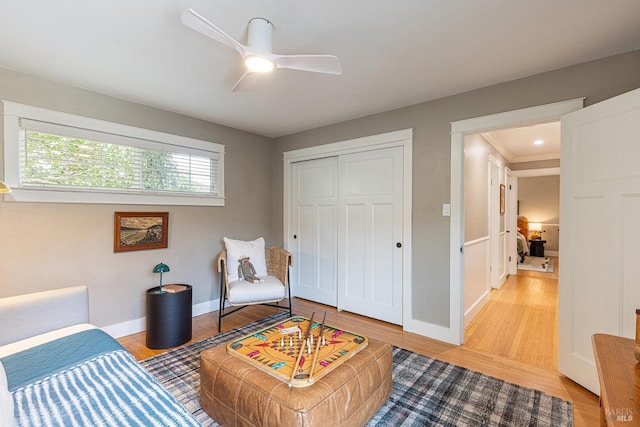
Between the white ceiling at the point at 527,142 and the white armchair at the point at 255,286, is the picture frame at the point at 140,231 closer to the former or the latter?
the white armchair at the point at 255,286

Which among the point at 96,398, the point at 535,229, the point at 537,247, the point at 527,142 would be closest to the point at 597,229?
the point at 96,398

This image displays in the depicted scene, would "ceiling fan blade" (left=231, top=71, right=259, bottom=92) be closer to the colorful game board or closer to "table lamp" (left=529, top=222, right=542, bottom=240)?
the colorful game board

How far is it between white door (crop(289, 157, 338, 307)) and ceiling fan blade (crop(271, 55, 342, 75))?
6.30 ft

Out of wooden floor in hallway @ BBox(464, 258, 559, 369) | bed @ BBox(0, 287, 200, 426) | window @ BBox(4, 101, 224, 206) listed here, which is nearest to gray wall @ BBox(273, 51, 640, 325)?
wooden floor in hallway @ BBox(464, 258, 559, 369)

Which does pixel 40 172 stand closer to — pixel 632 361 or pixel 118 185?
pixel 118 185

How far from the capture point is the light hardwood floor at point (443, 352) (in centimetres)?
191

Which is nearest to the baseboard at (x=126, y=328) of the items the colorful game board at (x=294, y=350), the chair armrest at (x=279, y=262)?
the chair armrest at (x=279, y=262)

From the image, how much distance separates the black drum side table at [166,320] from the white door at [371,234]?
1.78m

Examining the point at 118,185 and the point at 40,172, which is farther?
the point at 118,185

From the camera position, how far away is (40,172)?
94.0 inches

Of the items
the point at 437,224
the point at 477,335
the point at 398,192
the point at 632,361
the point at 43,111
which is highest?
the point at 43,111

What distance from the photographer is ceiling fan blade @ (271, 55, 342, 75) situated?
5.30ft

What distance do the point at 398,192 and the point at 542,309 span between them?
8.02 feet

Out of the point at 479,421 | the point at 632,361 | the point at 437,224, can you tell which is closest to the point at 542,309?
the point at 437,224
